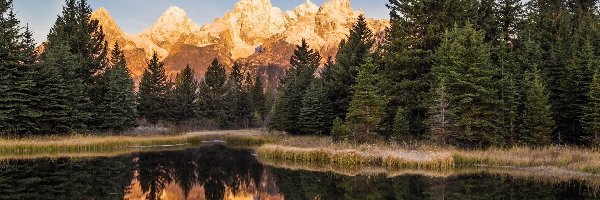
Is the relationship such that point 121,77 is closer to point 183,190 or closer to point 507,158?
point 183,190

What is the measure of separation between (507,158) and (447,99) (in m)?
5.89

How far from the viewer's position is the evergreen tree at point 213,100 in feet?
292

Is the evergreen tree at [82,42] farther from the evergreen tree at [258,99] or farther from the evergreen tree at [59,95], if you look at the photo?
the evergreen tree at [258,99]

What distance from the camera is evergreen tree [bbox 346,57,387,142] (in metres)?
36.8

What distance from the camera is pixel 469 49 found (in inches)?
1321

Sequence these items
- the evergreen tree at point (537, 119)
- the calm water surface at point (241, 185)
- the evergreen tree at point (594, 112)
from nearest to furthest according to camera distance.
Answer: the calm water surface at point (241, 185), the evergreen tree at point (594, 112), the evergreen tree at point (537, 119)

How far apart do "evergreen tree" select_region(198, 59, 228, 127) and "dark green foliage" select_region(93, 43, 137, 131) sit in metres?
28.1

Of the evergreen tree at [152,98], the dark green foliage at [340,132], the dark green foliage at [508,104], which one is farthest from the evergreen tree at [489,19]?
the evergreen tree at [152,98]

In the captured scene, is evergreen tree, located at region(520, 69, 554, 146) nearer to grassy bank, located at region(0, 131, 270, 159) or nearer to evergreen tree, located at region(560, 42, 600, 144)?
evergreen tree, located at region(560, 42, 600, 144)

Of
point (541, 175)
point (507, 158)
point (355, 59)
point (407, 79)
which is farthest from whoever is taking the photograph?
point (355, 59)

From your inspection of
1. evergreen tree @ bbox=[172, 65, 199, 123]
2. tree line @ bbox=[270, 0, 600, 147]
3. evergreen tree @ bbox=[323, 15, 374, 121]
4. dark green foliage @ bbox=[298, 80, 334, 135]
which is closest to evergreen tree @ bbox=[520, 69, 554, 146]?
tree line @ bbox=[270, 0, 600, 147]

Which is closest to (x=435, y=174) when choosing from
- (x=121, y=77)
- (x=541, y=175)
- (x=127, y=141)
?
(x=541, y=175)

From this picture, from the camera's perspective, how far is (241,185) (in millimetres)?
25375

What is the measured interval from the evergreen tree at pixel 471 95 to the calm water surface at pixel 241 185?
304 inches
